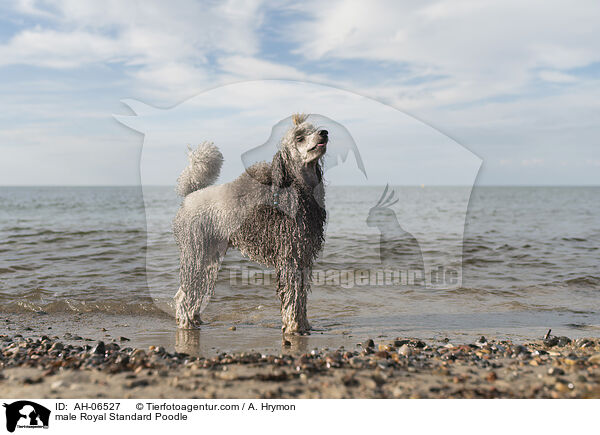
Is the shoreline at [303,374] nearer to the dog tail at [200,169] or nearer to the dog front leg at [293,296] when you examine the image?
the dog front leg at [293,296]

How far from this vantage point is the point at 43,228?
68.7 feet

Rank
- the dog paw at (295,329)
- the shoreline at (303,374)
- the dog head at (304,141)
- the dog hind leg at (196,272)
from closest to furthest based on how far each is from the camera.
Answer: the shoreline at (303,374) → the dog head at (304,141) → the dog paw at (295,329) → the dog hind leg at (196,272)

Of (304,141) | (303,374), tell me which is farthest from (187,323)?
(304,141)

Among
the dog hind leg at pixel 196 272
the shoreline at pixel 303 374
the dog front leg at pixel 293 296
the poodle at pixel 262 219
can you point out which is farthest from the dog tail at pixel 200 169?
the shoreline at pixel 303 374

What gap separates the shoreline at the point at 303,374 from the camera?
4.10 m

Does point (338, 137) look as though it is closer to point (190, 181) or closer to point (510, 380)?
point (190, 181)

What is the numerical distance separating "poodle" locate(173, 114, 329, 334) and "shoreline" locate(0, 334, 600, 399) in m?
1.41

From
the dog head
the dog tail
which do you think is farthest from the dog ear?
the dog tail

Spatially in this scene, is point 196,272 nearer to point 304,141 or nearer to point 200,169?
point 200,169

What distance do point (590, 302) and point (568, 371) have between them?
5.86m

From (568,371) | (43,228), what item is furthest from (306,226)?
(43,228)
